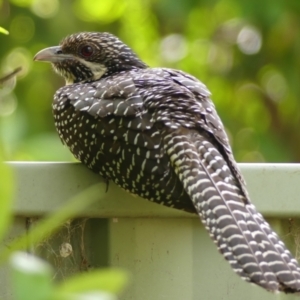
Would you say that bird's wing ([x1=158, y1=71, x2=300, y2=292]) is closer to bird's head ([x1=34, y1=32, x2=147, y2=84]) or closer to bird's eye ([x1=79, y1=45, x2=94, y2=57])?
bird's head ([x1=34, y1=32, x2=147, y2=84])

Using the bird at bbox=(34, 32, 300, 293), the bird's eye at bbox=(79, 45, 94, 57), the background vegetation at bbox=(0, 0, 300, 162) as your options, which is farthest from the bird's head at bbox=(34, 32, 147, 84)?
the background vegetation at bbox=(0, 0, 300, 162)

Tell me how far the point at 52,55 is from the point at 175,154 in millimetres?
1716

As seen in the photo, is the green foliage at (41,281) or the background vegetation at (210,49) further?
the background vegetation at (210,49)

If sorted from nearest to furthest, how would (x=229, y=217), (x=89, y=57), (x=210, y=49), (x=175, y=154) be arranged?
(x=229, y=217), (x=175, y=154), (x=89, y=57), (x=210, y=49)

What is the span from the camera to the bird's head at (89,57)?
13.5 feet

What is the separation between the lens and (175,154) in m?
2.64

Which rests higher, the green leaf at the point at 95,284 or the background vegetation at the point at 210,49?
the background vegetation at the point at 210,49

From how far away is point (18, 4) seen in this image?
668cm

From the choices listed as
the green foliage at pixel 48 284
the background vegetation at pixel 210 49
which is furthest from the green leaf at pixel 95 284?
the background vegetation at pixel 210 49

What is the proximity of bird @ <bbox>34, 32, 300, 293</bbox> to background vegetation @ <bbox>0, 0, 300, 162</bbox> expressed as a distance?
304cm

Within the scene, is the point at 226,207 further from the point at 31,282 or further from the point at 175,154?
the point at 31,282

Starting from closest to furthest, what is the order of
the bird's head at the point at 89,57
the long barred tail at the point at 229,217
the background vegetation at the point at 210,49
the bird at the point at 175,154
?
the long barred tail at the point at 229,217 < the bird at the point at 175,154 < the bird's head at the point at 89,57 < the background vegetation at the point at 210,49

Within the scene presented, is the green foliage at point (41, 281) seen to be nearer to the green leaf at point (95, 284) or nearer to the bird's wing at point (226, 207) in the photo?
the green leaf at point (95, 284)

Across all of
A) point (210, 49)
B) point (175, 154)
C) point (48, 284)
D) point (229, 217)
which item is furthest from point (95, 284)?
point (210, 49)
